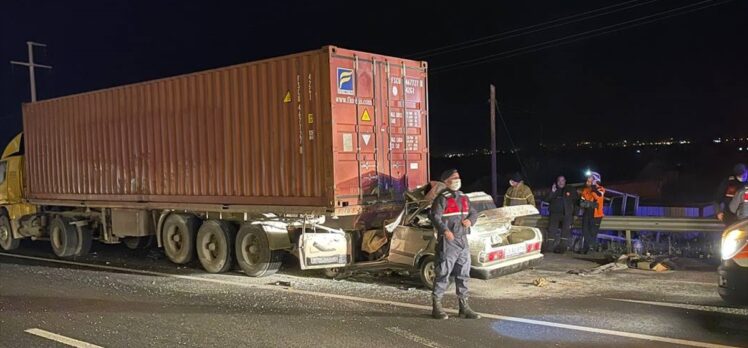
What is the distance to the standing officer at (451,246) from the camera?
6270 millimetres

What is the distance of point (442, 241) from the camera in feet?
20.7

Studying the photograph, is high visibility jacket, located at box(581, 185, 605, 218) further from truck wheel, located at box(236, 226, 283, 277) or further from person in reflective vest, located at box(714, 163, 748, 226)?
truck wheel, located at box(236, 226, 283, 277)

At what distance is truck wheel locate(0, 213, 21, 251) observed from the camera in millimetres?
14062

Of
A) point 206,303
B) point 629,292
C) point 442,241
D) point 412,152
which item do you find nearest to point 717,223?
point 629,292

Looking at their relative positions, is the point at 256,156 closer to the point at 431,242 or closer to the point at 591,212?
the point at 431,242

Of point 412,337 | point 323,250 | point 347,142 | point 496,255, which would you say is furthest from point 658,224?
point 412,337

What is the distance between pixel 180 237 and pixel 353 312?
511cm

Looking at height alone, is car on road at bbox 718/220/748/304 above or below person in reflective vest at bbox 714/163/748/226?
below

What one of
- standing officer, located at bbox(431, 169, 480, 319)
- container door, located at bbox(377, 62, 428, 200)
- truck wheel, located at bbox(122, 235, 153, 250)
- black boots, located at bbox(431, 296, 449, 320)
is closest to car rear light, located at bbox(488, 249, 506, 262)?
standing officer, located at bbox(431, 169, 480, 319)

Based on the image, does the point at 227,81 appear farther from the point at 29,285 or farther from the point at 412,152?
the point at 29,285

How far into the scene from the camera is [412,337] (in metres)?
5.74

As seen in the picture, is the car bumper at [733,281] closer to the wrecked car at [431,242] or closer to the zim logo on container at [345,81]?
the wrecked car at [431,242]

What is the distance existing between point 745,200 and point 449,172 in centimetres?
453

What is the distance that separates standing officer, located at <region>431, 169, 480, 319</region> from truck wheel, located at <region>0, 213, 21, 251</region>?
12.0 meters
